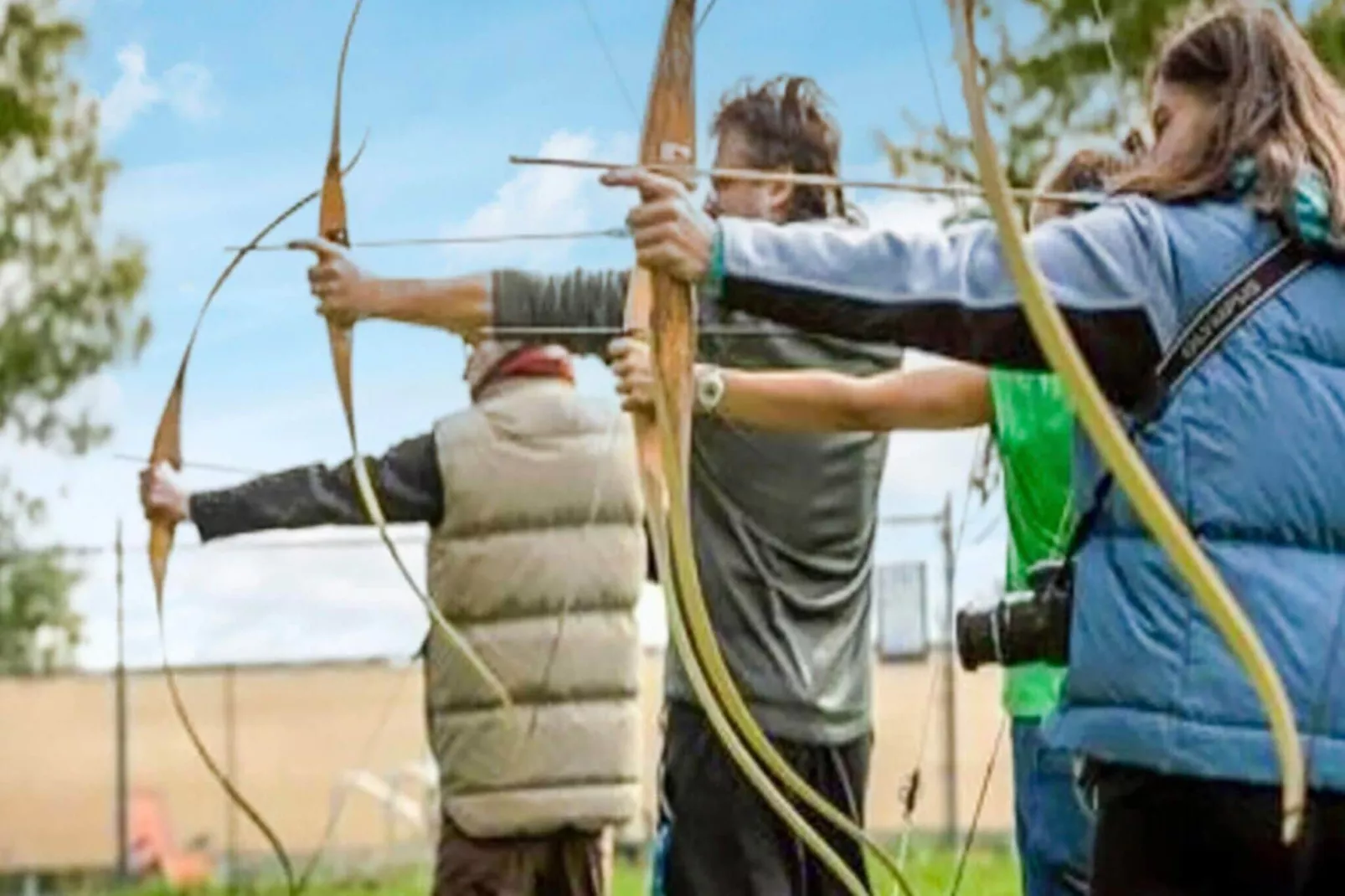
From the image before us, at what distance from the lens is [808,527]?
129 inches

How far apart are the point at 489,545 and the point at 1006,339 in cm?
186

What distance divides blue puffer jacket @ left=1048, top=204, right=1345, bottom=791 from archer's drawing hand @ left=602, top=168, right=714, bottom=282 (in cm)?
29

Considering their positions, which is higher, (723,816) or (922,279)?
(922,279)

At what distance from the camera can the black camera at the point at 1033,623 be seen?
235cm

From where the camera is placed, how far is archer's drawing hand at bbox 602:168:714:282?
201 cm

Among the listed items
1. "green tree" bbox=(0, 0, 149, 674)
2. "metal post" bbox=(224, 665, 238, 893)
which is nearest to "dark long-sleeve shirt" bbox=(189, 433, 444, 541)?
"green tree" bbox=(0, 0, 149, 674)

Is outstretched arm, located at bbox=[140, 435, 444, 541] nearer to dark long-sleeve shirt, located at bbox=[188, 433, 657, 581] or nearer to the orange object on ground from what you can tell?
dark long-sleeve shirt, located at bbox=[188, 433, 657, 581]

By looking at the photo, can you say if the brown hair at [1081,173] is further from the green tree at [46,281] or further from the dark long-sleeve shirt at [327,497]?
the green tree at [46,281]

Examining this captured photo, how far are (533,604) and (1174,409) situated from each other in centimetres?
184

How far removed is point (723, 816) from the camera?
3287 millimetres

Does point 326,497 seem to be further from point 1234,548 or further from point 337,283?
point 1234,548

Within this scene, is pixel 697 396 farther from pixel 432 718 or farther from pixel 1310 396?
pixel 432 718

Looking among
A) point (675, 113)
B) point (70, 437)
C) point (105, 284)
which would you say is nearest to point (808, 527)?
point (675, 113)

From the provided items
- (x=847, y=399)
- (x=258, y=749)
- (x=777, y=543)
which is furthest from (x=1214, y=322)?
(x=258, y=749)
